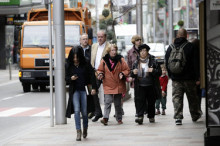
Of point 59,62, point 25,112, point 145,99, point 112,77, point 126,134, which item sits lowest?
point 25,112

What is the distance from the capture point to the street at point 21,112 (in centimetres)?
1337

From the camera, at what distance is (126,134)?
11.6 m

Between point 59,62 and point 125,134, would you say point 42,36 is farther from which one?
point 125,134

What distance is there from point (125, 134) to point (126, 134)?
2cm

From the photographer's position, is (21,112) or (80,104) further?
(21,112)

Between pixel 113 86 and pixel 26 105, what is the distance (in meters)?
7.15

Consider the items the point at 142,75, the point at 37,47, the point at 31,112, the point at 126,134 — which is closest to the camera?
the point at 126,134

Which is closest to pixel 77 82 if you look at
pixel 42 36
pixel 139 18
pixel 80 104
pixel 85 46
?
pixel 80 104

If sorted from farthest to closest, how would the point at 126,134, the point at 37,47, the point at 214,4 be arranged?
the point at 37,47, the point at 126,134, the point at 214,4

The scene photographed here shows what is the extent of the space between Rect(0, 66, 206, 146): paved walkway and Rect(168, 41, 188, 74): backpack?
111cm

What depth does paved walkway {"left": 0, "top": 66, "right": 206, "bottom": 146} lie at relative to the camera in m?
10.4

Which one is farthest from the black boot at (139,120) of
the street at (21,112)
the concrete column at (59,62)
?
the street at (21,112)

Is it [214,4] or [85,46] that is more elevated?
[214,4]

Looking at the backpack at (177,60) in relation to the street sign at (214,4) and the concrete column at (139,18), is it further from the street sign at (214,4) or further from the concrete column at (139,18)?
the concrete column at (139,18)
